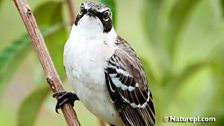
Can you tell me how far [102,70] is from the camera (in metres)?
3.59

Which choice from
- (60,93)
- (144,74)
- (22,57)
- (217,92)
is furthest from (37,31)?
(217,92)

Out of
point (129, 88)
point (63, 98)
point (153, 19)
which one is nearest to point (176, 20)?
point (153, 19)

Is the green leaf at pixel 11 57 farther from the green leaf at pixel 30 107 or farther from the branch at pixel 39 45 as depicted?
the branch at pixel 39 45

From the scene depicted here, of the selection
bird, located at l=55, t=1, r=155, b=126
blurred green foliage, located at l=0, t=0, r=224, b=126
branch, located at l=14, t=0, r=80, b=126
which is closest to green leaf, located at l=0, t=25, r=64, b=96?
blurred green foliage, located at l=0, t=0, r=224, b=126

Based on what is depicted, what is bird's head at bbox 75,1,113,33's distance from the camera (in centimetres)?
349

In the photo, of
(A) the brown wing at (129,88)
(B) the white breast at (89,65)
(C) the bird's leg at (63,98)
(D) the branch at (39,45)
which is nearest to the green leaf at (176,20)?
(A) the brown wing at (129,88)

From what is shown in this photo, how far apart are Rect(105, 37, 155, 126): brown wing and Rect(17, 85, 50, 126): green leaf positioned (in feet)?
1.16

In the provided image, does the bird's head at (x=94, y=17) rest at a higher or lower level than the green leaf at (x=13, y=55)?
higher

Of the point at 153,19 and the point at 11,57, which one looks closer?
the point at 11,57

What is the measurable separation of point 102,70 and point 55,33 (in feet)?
1.17

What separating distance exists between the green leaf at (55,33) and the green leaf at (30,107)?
19cm

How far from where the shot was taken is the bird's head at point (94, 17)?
137 inches

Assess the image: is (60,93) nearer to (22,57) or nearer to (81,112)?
(22,57)

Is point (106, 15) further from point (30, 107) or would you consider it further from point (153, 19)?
point (30, 107)
